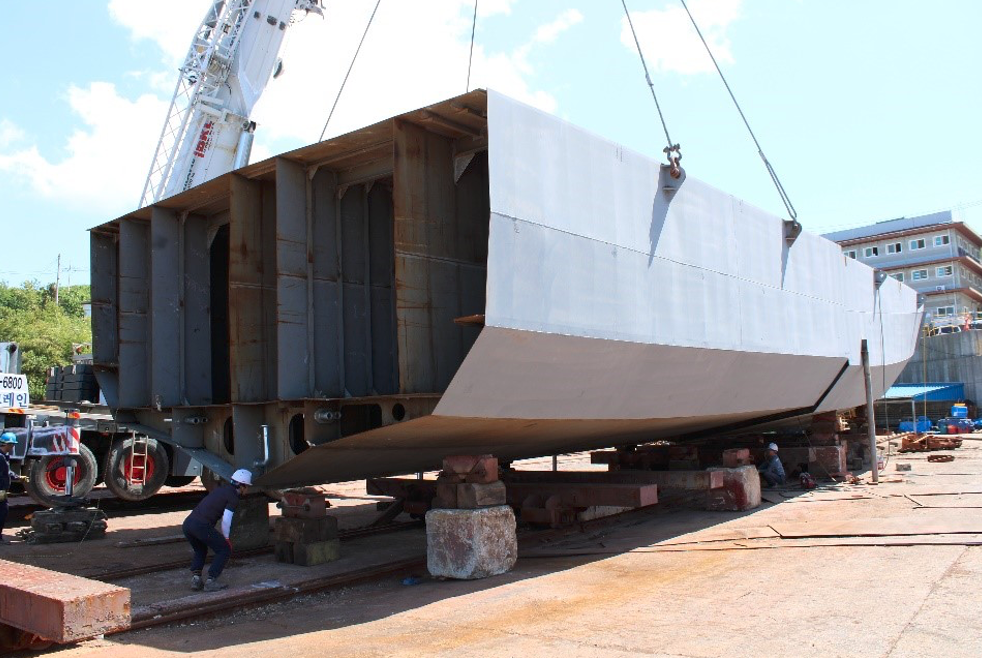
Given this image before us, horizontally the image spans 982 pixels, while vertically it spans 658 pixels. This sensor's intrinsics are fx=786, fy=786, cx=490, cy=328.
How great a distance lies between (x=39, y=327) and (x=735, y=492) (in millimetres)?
42045

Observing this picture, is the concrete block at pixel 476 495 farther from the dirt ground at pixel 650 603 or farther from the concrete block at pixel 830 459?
the concrete block at pixel 830 459

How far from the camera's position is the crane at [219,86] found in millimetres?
12805

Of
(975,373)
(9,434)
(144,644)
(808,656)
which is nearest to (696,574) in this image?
(808,656)

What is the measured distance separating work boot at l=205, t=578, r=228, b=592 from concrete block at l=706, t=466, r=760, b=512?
19.4 ft

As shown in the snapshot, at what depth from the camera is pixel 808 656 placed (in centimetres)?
412

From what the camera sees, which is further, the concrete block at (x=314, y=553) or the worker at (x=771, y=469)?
the worker at (x=771, y=469)

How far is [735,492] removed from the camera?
32.3 feet

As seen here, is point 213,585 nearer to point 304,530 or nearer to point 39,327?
point 304,530

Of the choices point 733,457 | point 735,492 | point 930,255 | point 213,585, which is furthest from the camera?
point 930,255

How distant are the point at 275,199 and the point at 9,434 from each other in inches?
277

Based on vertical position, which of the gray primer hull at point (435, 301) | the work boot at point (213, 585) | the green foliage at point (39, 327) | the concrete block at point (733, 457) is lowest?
the work boot at point (213, 585)

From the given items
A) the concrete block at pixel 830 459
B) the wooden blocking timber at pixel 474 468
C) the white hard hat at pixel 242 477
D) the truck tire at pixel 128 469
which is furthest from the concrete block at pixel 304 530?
the concrete block at pixel 830 459

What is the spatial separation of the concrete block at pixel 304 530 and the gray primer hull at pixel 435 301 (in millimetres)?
423

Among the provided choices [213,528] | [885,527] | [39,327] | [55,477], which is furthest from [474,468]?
[39,327]
